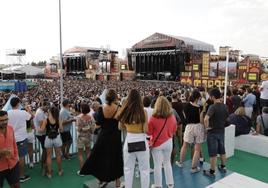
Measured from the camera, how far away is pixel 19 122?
4.34 m

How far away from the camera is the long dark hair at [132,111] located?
329 cm

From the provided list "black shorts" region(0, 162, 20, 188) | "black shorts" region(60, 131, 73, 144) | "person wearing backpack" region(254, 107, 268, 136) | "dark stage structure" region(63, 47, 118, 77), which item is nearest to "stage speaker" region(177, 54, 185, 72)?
"dark stage structure" region(63, 47, 118, 77)

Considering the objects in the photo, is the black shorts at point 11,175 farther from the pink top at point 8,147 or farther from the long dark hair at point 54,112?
the long dark hair at point 54,112

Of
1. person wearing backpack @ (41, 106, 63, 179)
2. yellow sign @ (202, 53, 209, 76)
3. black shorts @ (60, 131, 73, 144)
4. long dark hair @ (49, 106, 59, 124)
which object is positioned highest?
yellow sign @ (202, 53, 209, 76)

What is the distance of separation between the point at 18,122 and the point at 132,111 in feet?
6.91

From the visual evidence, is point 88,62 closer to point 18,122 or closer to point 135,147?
point 18,122

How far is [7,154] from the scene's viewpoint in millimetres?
3217

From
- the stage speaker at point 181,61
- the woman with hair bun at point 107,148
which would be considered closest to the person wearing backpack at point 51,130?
the woman with hair bun at point 107,148

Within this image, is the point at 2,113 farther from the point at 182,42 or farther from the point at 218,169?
the point at 182,42

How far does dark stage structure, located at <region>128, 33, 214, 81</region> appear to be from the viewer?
1227 inches

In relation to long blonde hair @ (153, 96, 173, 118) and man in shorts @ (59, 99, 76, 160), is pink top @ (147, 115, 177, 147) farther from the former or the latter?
man in shorts @ (59, 99, 76, 160)

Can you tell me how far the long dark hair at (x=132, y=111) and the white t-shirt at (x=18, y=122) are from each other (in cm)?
190

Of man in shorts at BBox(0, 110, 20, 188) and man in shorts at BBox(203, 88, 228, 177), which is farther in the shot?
man in shorts at BBox(203, 88, 228, 177)

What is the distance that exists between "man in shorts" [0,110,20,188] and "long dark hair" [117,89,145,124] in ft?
4.48
